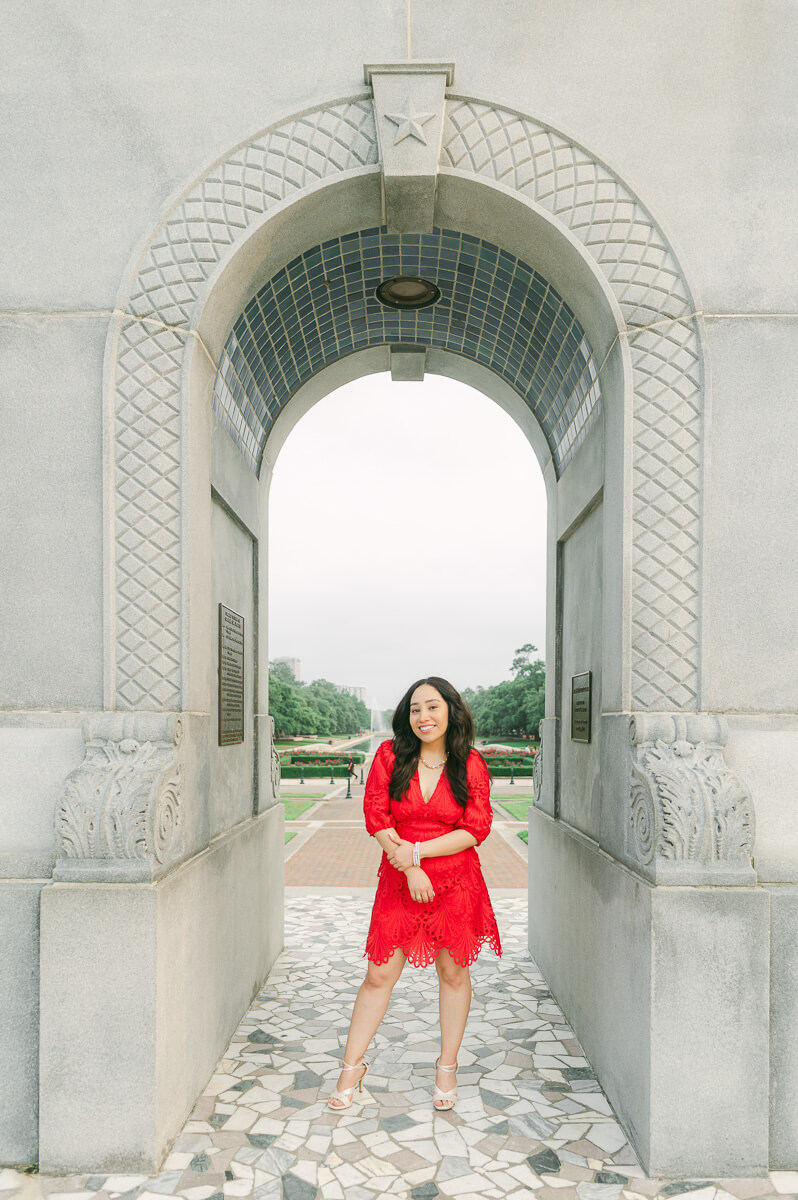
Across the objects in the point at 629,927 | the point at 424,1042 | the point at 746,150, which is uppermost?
the point at 746,150

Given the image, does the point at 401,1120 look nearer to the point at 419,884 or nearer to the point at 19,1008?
the point at 419,884

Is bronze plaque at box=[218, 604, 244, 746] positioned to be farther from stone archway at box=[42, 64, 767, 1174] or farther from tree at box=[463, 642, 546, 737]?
tree at box=[463, 642, 546, 737]

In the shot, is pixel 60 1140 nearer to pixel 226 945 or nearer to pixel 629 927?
pixel 226 945

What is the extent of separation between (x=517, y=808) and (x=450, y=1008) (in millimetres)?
15871

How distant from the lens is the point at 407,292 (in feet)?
21.8

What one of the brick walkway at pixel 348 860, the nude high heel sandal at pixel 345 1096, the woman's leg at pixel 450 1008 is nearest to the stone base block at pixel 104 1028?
the nude high heel sandal at pixel 345 1096

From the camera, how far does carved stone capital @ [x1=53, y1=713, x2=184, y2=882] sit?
3932mm

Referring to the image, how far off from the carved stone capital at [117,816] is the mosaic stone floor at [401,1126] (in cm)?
137

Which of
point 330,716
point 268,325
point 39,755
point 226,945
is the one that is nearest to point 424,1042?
point 226,945

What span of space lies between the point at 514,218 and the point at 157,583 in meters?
2.85

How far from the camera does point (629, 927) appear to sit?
4.23m

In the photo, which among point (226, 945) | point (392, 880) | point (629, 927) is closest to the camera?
point (629, 927)

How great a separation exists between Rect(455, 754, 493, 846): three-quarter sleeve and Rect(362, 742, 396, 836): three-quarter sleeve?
1.24 ft

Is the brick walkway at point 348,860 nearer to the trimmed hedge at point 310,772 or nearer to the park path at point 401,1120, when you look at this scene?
the park path at point 401,1120
